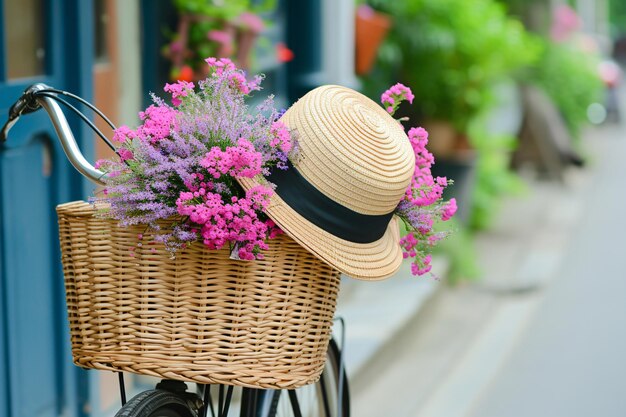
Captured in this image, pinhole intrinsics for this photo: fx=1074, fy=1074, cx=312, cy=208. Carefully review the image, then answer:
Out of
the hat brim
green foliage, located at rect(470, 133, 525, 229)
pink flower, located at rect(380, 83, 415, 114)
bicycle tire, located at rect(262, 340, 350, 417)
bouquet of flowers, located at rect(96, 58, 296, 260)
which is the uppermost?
pink flower, located at rect(380, 83, 415, 114)

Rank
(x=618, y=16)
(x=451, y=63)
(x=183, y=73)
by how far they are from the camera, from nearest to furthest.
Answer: (x=183, y=73), (x=451, y=63), (x=618, y=16)

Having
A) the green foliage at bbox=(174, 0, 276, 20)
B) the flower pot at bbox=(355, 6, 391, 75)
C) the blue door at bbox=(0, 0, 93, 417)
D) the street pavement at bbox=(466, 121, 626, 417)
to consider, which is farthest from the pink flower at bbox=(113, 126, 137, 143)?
the flower pot at bbox=(355, 6, 391, 75)

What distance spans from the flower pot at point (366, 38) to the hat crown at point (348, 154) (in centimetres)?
558

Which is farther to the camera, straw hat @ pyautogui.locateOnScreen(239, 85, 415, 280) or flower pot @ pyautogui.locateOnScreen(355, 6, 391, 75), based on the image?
flower pot @ pyautogui.locateOnScreen(355, 6, 391, 75)

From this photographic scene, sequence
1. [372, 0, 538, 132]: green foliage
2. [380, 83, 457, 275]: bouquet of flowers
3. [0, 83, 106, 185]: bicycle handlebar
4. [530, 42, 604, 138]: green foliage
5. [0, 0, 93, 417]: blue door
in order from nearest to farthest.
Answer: [0, 83, 106, 185]: bicycle handlebar → [380, 83, 457, 275]: bouquet of flowers → [0, 0, 93, 417]: blue door → [372, 0, 538, 132]: green foliage → [530, 42, 604, 138]: green foliage

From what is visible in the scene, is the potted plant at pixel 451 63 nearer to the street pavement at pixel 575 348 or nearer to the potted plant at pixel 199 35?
the street pavement at pixel 575 348

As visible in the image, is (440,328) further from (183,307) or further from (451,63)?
(183,307)

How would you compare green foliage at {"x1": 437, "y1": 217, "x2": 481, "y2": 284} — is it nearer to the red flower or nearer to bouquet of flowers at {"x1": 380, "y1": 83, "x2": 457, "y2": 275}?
the red flower

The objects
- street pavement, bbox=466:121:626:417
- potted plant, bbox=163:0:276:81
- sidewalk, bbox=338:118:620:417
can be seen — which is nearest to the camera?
potted plant, bbox=163:0:276:81

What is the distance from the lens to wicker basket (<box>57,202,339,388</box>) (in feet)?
8.75

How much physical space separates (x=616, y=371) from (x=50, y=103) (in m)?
4.53

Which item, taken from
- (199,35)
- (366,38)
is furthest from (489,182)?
(199,35)

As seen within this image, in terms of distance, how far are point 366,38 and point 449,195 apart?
1.88 metres

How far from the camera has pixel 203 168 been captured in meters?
2.62
